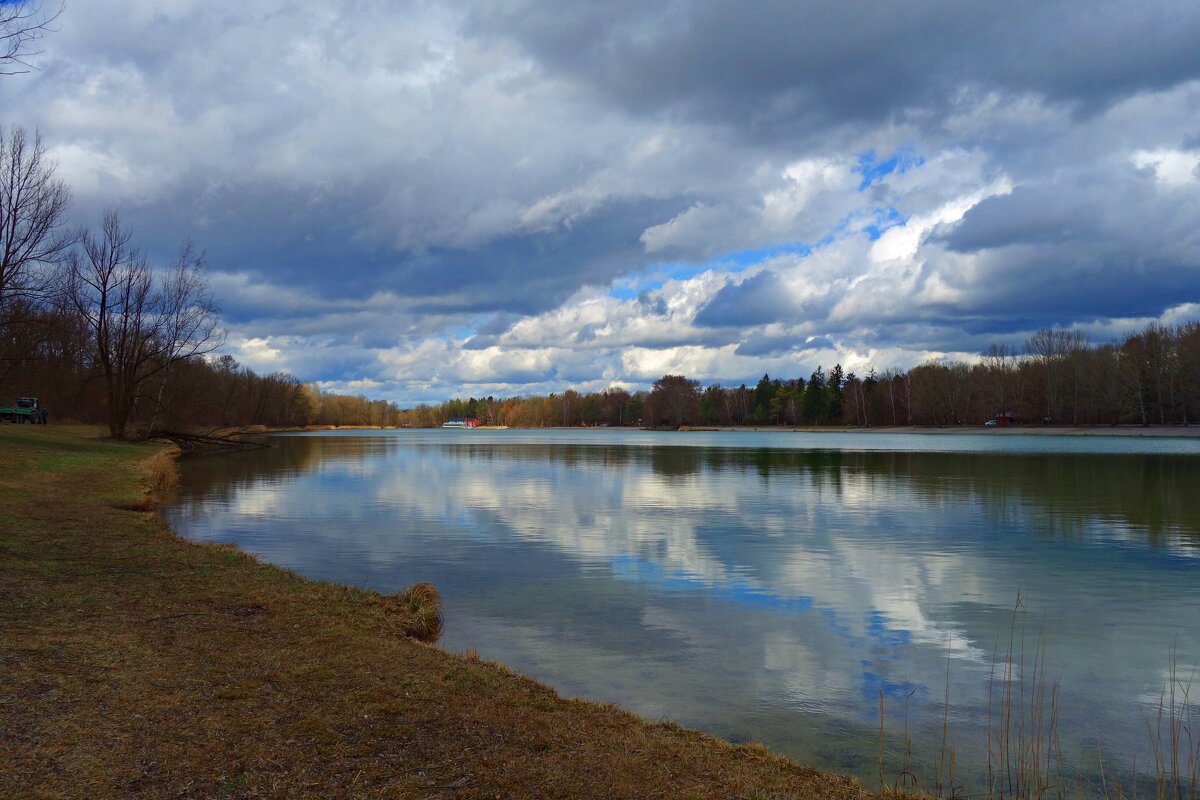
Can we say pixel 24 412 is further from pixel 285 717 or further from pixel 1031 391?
pixel 1031 391

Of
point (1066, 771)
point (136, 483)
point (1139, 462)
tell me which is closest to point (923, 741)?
point (1066, 771)

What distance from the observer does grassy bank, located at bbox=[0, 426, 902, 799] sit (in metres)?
5.23

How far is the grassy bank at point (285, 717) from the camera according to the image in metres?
5.23

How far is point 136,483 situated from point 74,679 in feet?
72.6

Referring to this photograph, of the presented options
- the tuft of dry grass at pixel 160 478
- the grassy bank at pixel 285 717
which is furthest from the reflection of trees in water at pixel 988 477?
the grassy bank at pixel 285 717

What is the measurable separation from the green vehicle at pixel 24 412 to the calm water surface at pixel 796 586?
27.0 meters

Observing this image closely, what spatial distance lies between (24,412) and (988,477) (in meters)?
59.1

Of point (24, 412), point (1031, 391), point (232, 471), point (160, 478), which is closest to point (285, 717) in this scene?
point (160, 478)

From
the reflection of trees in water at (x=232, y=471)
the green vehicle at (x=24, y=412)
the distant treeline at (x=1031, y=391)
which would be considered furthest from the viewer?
the distant treeline at (x=1031, y=391)

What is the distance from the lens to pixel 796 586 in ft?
47.6

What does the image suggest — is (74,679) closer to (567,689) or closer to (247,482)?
(567,689)

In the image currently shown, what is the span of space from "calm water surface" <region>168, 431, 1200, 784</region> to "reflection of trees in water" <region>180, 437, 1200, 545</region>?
302 millimetres

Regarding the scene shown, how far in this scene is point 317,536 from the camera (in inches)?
781

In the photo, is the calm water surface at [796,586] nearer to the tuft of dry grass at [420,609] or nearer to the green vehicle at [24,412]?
the tuft of dry grass at [420,609]
